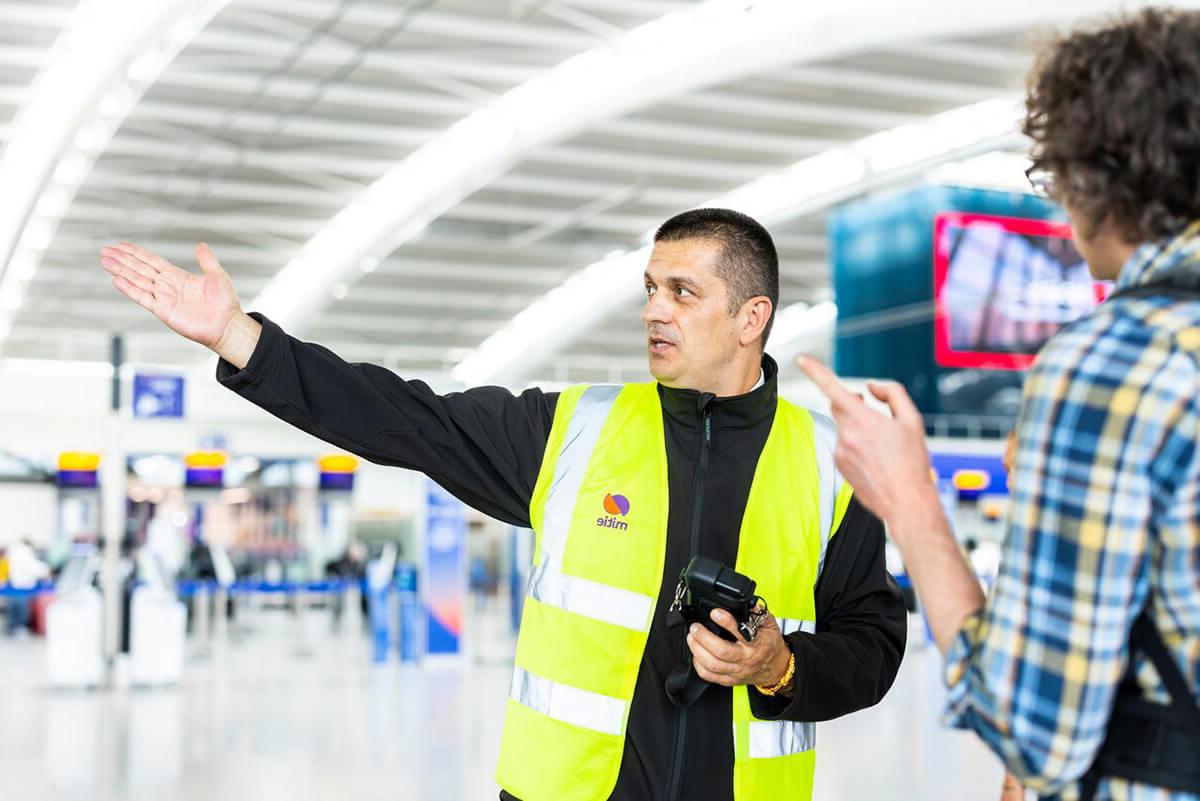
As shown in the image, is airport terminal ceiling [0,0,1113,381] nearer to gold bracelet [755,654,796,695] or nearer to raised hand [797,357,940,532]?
gold bracelet [755,654,796,695]

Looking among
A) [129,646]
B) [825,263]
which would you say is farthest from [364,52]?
[825,263]

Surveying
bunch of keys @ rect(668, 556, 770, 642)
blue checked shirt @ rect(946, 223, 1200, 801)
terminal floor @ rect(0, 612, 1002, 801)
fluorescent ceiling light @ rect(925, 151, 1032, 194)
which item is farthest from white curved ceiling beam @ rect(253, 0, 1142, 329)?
blue checked shirt @ rect(946, 223, 1200, 801)

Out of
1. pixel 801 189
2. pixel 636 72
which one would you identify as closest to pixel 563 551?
pixel 636 72

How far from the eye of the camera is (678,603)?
75.8 inches

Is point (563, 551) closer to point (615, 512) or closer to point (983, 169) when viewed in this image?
point (615, 512)

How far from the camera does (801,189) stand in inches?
710

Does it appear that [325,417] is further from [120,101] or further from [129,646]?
[120,101]

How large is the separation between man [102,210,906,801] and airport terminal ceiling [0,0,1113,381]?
910cm

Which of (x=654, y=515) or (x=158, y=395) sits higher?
(x=158, y=395)

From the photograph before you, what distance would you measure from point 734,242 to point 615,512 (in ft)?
1.76

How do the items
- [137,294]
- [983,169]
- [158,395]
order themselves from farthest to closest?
[983,169] < [158,395] < [137,294]

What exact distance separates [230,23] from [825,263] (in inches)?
515

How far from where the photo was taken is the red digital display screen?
999cm

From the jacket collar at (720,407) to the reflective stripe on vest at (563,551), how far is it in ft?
0.35
